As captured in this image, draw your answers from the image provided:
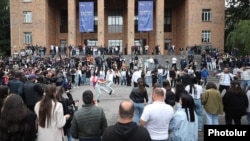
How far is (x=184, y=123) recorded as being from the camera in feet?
22.6

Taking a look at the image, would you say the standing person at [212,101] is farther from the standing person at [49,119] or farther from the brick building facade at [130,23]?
the brick building facade at [130,23]

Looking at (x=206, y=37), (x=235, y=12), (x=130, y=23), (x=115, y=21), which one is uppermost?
(x=235, y=12)

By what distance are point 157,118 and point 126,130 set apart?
5.74ft

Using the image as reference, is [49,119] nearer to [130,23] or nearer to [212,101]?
[212,101]

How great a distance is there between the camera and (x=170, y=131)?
→ 6.78 metres

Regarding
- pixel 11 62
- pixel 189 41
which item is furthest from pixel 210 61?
pixel 11 62

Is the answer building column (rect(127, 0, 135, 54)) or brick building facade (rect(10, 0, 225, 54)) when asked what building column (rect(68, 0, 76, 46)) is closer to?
brick building facade (rect(10, 0, 225, 54))

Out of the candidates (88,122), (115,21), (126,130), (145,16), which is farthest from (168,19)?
(126,130)

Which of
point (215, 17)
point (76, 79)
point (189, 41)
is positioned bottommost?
point (76, 79)

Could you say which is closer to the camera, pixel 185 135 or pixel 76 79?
pixel 185 135

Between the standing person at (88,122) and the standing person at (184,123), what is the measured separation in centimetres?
165

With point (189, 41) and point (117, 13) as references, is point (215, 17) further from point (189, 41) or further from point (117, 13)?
point (117, 13)

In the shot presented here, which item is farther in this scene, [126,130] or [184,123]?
[184,123]

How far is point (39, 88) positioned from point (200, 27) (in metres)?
38.9
